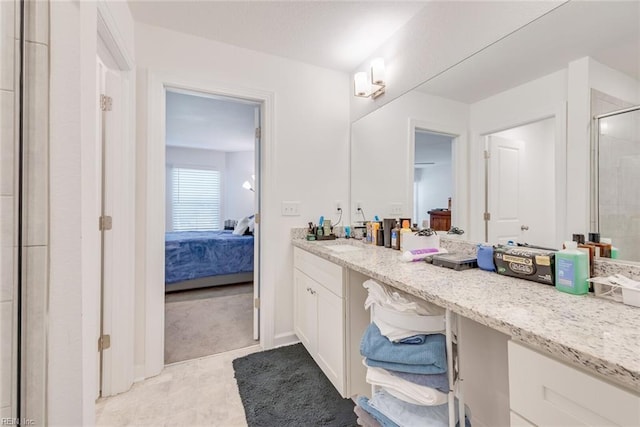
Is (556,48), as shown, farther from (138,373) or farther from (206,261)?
(206,261)

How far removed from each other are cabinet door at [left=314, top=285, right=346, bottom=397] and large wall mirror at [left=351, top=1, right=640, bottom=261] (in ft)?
2.62

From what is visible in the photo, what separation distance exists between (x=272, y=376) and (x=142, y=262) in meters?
1.14

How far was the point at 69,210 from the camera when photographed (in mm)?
738

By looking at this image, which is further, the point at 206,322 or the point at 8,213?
the point at 206,322

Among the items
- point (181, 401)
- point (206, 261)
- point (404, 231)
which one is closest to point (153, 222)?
point (181, 401)

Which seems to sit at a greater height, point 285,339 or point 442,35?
point 442,35

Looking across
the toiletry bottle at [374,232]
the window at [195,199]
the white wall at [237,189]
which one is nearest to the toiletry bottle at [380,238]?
the toiletry bottle at [374,232]

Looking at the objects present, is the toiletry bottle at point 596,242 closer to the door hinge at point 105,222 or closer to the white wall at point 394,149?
the white wall at point 394,149

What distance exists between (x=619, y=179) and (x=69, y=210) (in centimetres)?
170

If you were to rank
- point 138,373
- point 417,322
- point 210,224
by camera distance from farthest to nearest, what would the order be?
1. point 210,224
2. point 138,373
3. point 417,322

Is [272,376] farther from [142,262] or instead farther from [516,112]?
[516,112]

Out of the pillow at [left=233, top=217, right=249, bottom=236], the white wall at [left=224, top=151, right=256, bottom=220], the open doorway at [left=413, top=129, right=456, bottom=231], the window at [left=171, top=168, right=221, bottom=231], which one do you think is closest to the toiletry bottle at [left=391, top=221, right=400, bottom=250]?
the open doorway at [left=413, top=129, right=456, bottom=231]

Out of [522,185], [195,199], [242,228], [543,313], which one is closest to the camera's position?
[543,313]

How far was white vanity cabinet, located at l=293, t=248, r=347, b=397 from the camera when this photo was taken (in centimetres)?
144
